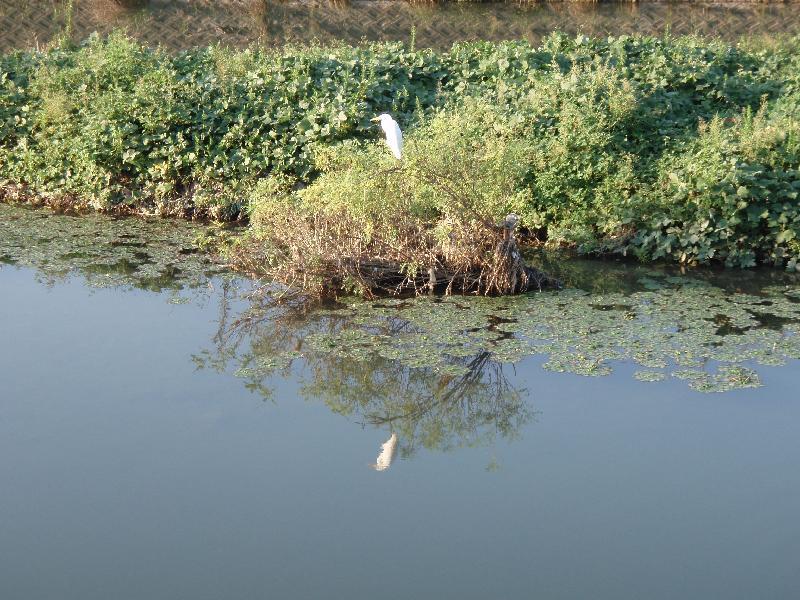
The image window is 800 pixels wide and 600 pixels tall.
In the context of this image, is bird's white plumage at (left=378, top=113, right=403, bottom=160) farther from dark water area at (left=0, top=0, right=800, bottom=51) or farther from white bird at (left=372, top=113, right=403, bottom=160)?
dark water area at (left=0, top=0, right=800, bottom=51)

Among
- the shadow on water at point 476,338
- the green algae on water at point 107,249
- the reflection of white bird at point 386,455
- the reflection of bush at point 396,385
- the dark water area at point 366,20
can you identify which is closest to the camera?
the reflection of white bird at point 386,455

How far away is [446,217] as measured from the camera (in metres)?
6.89

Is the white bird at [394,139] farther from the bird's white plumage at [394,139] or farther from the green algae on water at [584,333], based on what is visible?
the green algae on water at [584,333]

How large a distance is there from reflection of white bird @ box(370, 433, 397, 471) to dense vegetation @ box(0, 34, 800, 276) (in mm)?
2005

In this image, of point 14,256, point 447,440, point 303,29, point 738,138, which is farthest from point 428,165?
point 303,29

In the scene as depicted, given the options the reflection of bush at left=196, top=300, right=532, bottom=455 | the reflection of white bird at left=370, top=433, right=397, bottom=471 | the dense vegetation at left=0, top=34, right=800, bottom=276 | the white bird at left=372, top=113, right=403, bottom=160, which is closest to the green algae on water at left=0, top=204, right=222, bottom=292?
the dense vegetation at left=0, top=34, right=800, bottom=276

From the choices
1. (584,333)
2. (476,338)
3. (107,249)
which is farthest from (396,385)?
(107,249)

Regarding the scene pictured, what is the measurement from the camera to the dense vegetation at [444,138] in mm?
7062

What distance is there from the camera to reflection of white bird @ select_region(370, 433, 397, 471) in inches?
188

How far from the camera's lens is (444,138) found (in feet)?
22.7

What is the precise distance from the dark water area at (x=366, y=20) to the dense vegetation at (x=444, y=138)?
13.9 ft

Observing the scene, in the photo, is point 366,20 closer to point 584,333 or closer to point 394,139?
point 394,139

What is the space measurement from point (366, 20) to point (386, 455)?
482 inches

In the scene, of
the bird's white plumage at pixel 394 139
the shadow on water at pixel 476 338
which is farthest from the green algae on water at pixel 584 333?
the bird's white plumage at pixel 394 139
